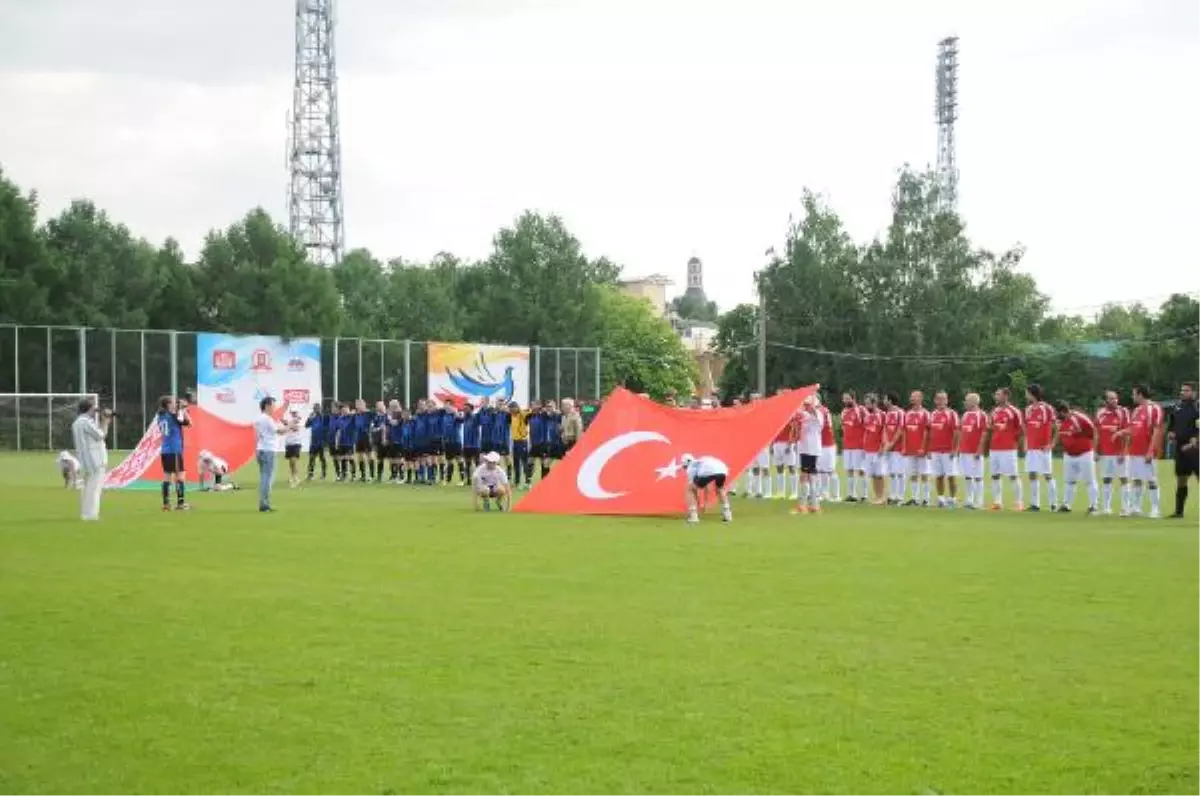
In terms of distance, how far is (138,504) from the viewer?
24828 mm

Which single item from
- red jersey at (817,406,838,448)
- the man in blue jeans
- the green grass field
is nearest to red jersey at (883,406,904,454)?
red jersey at (817,406,838,448)

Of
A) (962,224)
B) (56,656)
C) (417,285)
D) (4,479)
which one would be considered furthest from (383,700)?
(417,285)

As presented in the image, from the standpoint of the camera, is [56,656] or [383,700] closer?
[383,700]

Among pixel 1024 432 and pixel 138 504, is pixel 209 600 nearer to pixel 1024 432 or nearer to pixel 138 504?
pixel 138 504

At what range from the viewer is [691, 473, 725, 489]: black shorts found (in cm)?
2042

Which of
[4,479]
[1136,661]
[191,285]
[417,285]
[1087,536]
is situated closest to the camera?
[1136,661]

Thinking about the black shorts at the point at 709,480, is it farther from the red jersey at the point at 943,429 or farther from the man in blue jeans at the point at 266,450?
the man in blue jeans at the point at 266,450

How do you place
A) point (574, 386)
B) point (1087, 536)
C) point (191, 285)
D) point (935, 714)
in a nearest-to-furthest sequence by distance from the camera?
point (935, 714), point (1087, 536), point (574, 386), point (191, 285)

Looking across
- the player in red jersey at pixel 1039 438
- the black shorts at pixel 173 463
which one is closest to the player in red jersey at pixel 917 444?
the player in red jersey at pixel 1039 438

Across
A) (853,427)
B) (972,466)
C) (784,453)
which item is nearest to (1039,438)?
(972,466)

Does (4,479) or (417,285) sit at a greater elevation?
(417,285)

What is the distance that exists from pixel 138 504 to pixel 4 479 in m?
10.9

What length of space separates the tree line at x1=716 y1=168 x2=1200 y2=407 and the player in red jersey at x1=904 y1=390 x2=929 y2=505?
38.8 meters

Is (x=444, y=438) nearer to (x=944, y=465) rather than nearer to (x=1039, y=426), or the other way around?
(x=944, y=465)
